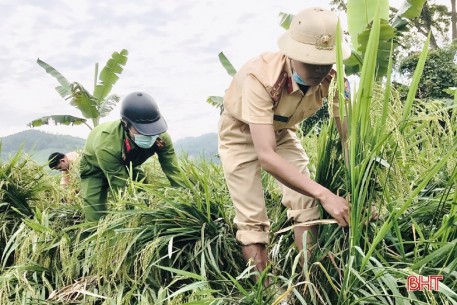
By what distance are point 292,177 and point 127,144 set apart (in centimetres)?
215

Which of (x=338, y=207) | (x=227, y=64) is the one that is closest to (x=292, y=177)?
(x=338, y=207)

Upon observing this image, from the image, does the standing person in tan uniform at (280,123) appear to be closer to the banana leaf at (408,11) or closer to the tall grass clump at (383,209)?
the tall grass clump at (383,209)

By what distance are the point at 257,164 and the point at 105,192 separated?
2.15 metres

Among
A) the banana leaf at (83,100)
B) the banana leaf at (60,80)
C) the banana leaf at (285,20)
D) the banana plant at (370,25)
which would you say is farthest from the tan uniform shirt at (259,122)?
the banana leaf at (60,80)

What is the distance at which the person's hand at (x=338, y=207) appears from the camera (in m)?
2.07

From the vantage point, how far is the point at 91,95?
27.3 feet

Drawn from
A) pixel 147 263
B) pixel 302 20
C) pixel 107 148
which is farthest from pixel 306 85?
pixel 107 148

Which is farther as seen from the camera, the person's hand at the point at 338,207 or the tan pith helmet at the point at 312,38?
the tan pith helmet at the point at 312,38

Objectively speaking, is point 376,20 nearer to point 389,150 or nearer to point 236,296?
point 389,150

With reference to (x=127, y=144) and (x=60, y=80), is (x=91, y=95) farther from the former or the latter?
(x=127, y=144)

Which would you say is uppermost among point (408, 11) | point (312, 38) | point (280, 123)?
point (312, 38)

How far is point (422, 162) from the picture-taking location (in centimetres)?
227

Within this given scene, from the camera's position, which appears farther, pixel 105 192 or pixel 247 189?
pixel 105 192

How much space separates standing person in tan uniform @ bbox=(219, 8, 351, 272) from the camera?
7.24 ft
